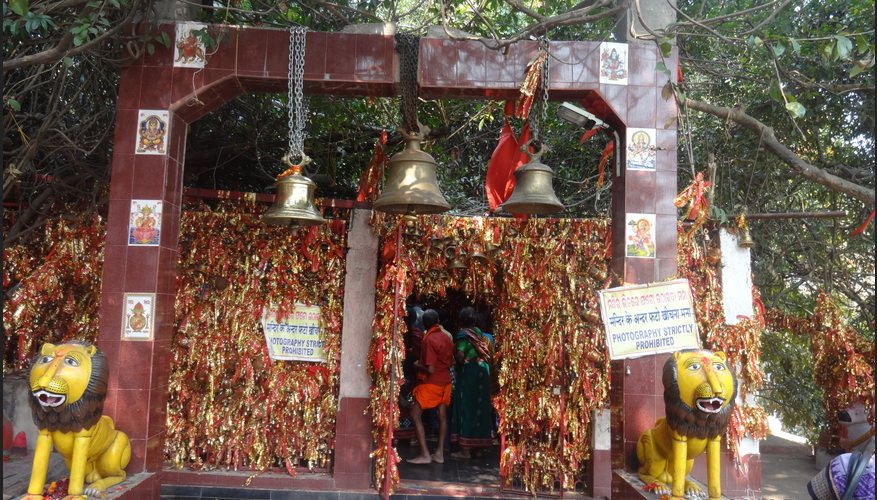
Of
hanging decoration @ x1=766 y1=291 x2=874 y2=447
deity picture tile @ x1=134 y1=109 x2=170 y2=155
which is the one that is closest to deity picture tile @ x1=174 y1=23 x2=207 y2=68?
deity picture tile @ x1=134 y1=109 x2=170 y2=155

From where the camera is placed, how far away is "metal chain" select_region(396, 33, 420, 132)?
16.1 feet

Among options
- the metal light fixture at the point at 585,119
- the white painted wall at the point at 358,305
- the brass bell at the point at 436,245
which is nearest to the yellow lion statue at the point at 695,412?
the metal light fixture at the point at 585,119

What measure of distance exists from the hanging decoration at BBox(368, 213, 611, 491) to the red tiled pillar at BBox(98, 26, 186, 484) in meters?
1.96

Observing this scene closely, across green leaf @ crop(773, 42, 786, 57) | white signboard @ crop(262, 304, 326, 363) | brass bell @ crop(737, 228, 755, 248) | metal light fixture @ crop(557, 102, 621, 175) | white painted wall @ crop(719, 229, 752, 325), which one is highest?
metal light fixture @ crop(557, 102, 621, 175)

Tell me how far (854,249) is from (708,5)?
3.74m

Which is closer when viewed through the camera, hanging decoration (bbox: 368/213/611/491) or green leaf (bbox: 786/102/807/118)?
green leaf (bbox: 786/102/807/118)

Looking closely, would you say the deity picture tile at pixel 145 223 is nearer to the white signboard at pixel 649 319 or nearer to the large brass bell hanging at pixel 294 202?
the large brass bell hanging at pixel 294 202

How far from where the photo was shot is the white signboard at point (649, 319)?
4379 mm

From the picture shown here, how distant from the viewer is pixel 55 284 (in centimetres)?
589

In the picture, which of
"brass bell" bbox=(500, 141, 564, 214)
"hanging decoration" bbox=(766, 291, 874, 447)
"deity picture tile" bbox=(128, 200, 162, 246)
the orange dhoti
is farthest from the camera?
the orange dhoti

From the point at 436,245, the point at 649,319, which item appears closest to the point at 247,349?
the point at 436,245

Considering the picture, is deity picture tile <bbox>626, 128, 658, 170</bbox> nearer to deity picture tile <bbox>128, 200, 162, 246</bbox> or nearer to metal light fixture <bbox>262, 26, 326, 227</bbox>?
metal light fixture <bbox>262, 26, 326, 227</bbox>

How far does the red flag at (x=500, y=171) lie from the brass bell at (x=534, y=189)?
0.93 meters

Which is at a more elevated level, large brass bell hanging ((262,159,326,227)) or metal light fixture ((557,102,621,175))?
metal light fixture ((557,102,621,175))
